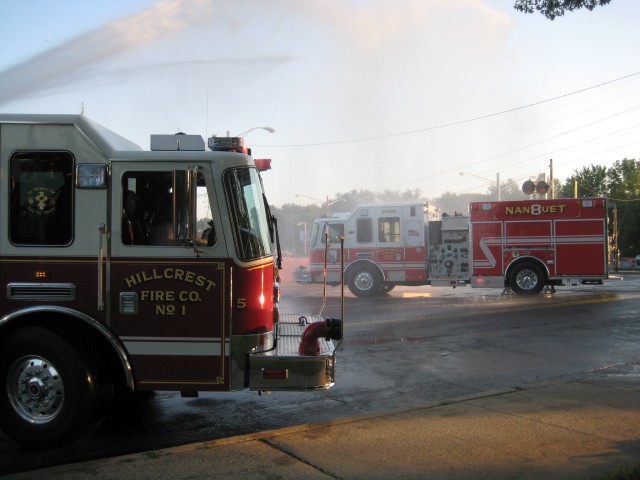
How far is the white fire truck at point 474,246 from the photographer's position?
17.0m

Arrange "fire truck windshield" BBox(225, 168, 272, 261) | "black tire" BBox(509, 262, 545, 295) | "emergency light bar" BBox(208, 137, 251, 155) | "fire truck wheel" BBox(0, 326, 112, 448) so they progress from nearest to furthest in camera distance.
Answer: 1. "fire truck wheel" BBox(0, 326, 112, 448)
2. "fire truck windshield" BBox(225, 168, 272, 261)
3. "emergency light bar" BBox(208, 137, 251, 155)
4. "black tire" BBox(509, 262, 545, 295)

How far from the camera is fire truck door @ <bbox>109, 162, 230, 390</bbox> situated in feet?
16.0

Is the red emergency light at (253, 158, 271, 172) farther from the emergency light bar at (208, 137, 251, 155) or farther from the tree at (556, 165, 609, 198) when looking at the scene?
the tree at (556, 165, 609, 198)

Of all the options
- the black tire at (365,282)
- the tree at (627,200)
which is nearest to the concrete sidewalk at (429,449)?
the black tire at (365,282)

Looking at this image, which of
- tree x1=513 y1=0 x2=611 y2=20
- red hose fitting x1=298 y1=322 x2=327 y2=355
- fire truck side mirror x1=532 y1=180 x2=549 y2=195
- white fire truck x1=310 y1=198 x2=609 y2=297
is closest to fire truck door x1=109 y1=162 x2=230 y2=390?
red hose fitting x1=298 y1=322 x2=327 y2=355

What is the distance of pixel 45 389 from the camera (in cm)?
483

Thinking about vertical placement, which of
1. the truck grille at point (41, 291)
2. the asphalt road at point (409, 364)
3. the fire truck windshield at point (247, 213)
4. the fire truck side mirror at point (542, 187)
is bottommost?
the asphalt road at point (409, 364)

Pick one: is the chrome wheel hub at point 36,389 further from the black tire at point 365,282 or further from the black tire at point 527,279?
the black tire at point 527,279

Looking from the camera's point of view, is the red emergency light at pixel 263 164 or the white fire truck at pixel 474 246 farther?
the white fire truck at pixel 474 246

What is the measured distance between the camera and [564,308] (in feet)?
46.9

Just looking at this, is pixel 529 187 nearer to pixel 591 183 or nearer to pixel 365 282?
pixel 365 282

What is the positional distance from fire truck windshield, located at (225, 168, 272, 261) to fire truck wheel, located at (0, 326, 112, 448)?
1.55 meters

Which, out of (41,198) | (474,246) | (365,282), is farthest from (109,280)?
(365,282)

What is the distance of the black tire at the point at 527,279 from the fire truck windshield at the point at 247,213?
13460 mm
